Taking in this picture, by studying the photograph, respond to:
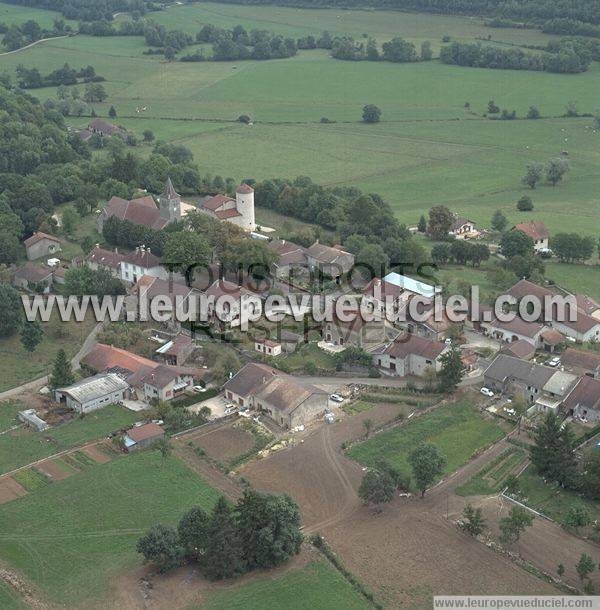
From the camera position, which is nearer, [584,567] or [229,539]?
[584,567]

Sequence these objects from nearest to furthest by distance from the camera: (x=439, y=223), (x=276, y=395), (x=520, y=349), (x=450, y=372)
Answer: (x=276, y=395) → (x=450, y=372) → (x=520, y=349) → (x=439, y=223)

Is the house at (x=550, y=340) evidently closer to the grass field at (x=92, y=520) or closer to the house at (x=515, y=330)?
the house at (x=515, y=330)

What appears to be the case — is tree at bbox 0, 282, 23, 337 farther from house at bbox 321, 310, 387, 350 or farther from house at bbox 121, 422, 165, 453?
house at bbox 321, 310, 387, 350

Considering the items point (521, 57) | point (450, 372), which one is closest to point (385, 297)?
point (450, 372)

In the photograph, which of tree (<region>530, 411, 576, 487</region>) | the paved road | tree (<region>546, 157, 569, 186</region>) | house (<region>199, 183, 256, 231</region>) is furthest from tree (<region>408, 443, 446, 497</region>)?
tree (<region>546, 157, 569, 186</region>)

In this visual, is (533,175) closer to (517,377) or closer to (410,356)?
(410,356)

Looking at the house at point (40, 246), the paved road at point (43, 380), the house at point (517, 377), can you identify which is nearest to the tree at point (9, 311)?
the paved road at point (43, 380)

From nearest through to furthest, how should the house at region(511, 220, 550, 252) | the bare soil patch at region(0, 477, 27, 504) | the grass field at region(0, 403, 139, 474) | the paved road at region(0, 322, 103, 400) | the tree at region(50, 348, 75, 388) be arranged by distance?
the bare soil patch at region(0, 477, 27, 504) < the grass field at region(0, 403, 139, 474) < the tree at region(50, 348, 75, 388) < the paved road at region(0, 322, 103, 400) < the house at region(511, 220, 550, 252)
